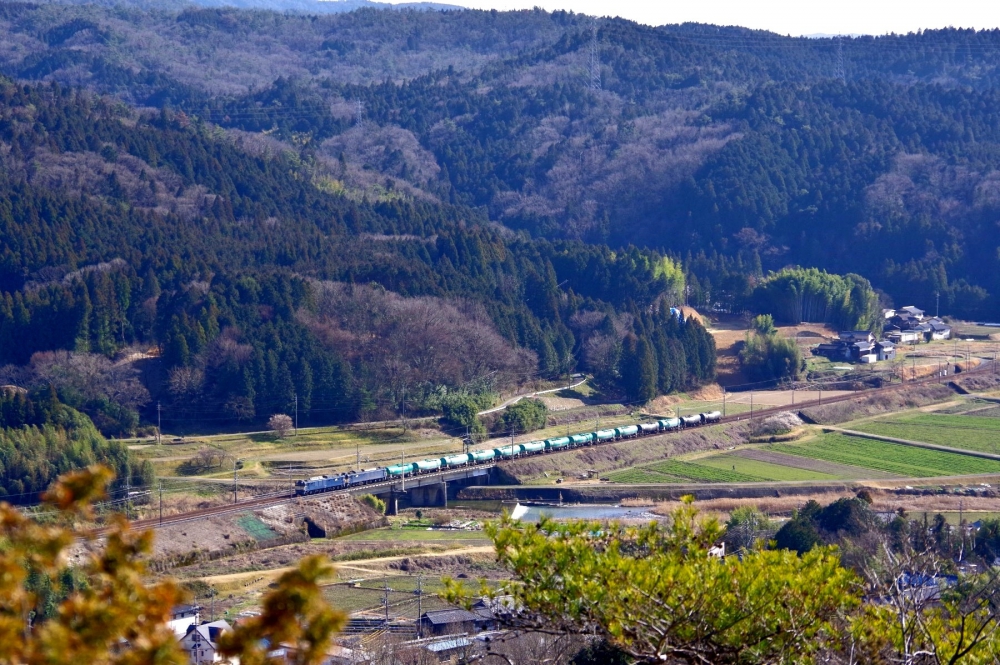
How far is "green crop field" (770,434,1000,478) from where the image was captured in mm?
47500

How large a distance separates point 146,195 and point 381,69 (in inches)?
3946

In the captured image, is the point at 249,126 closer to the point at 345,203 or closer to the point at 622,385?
the point at 345,203

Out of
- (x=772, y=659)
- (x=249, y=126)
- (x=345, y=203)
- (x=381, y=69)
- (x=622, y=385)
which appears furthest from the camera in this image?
(x=381, y=69)

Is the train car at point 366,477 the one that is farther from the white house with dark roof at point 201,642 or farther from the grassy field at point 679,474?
the white house with dark roof at point 201,642

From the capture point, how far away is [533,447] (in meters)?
49.9

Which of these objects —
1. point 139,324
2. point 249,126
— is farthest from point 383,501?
point 249,126

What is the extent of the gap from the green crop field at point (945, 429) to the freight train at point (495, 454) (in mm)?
6704

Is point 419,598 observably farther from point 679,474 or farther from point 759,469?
point 759,469

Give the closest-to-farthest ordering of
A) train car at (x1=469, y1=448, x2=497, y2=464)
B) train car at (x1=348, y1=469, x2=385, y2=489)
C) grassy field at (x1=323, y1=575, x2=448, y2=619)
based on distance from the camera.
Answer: grassy field at (x1=323, y1=575, x2=448, y2=619), train car at (x1=348, y1=469, x2=385, y2=489), train car at (x1=469, y1=448, x2=497, y2=464)

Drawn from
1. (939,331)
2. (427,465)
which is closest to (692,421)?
(427,465)

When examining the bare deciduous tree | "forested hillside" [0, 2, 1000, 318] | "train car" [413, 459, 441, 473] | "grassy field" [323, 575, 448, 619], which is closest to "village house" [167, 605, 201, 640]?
"grassy field" [323, 575, 448, 619]

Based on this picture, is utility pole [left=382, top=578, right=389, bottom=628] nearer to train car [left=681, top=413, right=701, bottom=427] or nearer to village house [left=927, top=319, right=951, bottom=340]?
train car [left=681, top=413, right=701, bottom=427]

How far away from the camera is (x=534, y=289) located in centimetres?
6981

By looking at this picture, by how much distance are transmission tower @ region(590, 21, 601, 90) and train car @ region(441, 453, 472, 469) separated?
319 feet
